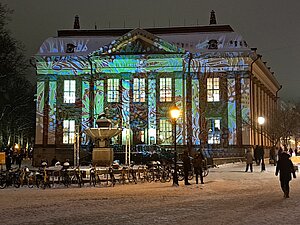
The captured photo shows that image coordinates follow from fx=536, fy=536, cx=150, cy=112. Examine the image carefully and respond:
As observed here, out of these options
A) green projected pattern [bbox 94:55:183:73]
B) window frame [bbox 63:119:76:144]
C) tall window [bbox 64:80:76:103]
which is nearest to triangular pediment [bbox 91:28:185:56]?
green projected pattern [bbox 94:55:183:73]

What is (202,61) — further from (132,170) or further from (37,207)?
(37,207)

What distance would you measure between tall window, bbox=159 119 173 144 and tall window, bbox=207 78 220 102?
4828 millimetres

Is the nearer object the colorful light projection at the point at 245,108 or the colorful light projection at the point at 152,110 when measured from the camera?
the colorful light projection at the point at 245,108

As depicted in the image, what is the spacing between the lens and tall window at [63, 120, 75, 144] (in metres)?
54.4

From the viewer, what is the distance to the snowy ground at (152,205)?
43.4 feet

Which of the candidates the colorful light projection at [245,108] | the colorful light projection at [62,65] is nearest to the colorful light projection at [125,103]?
the colorful light projection at [62,65]

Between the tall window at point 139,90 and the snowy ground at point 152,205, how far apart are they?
3133 centimetres

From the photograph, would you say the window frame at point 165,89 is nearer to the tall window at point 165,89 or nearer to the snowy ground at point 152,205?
the tall window at point 165,89

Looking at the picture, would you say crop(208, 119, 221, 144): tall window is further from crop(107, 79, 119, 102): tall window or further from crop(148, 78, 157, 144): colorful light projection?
crop(107, 79, 119, 102): tall window

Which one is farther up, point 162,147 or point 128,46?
point 128,46

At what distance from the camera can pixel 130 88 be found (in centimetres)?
5428

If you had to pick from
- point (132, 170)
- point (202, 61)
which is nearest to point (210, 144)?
point (202, 61)

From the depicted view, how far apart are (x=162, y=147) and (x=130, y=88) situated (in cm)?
701

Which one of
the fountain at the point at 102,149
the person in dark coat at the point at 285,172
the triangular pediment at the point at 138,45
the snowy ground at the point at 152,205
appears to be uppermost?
the triangular pediment at the point at 138,45
